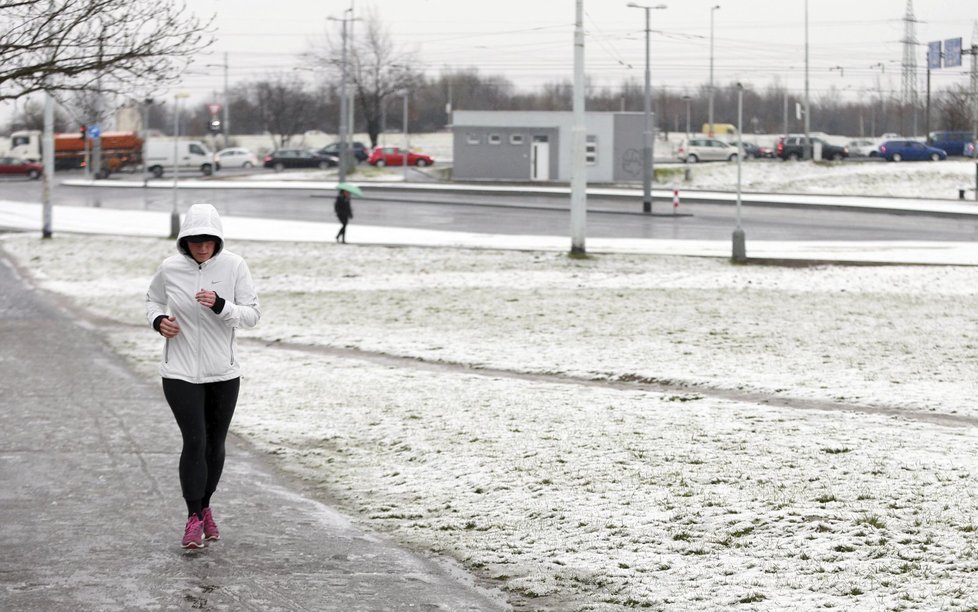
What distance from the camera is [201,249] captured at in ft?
22.0

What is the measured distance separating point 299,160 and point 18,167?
1609cm

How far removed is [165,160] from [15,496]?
66.8m

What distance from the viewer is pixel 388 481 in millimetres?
8953

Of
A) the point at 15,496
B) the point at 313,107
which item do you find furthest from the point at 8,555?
the point at 313,107

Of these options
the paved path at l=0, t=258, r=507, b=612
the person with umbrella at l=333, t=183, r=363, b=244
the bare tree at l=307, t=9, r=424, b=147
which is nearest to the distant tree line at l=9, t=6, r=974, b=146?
the bare tree at l=307, t=9, r=424, b=147

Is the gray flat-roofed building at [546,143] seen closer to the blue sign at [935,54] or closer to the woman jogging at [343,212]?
the blue sign at [935,54]

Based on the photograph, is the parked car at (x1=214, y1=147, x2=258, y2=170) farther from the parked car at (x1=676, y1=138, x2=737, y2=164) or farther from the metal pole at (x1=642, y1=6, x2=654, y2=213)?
the metal pole at (x1=642, y1=6, x2=654, y2=213)

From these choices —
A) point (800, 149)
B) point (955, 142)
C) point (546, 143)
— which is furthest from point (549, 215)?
point (955, 142)

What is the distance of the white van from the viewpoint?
7250 centimetres

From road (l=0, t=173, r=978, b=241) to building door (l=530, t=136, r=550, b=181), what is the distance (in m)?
10.7

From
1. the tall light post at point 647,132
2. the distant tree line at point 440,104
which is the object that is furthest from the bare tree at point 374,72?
the tall light post at point 647,132

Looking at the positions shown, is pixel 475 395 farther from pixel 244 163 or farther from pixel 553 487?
pixel 244 163

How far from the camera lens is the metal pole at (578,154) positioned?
89.5 feet

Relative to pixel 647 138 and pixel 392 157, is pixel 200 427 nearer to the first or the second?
pixel 647 138
